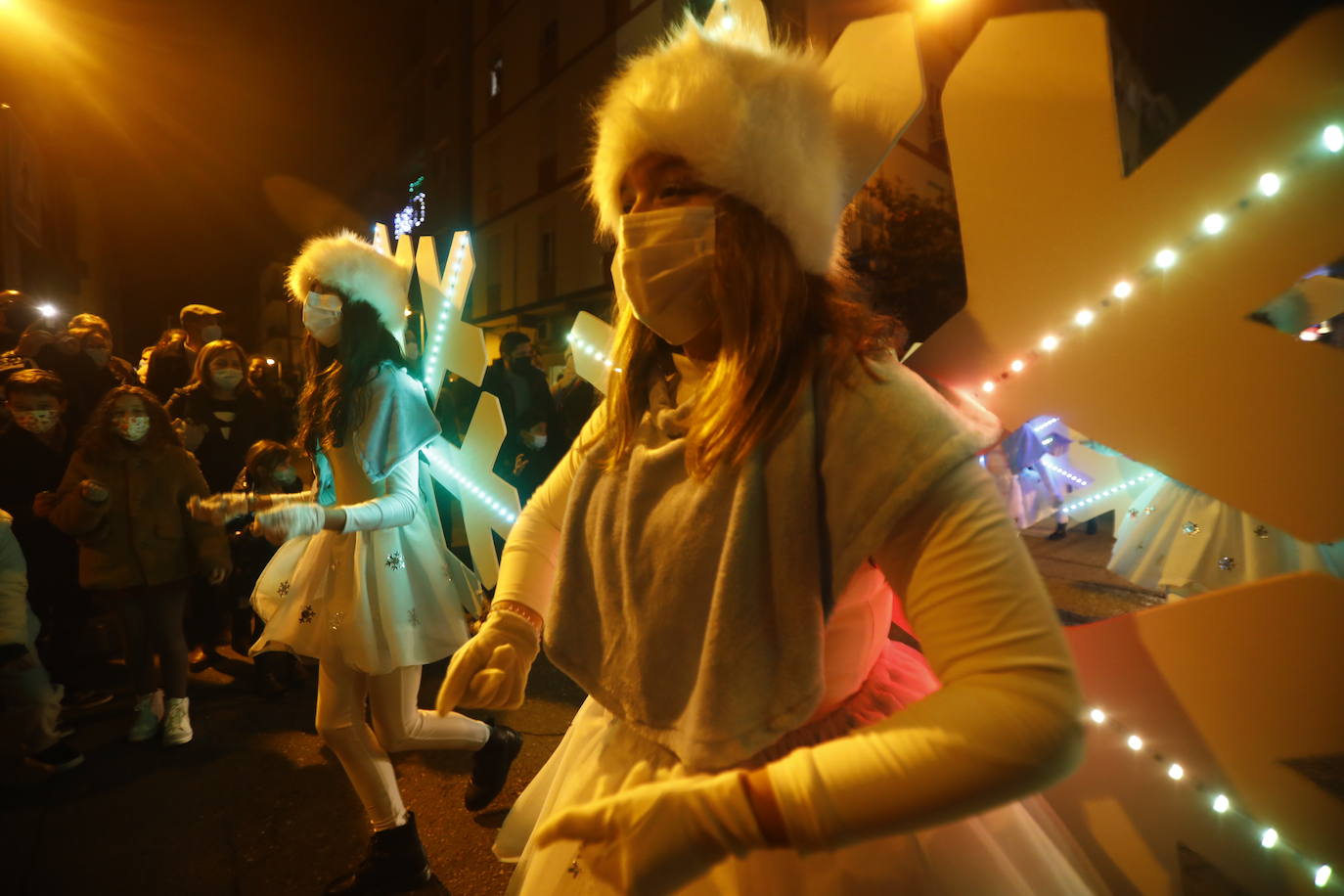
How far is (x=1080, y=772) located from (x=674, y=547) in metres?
0.92

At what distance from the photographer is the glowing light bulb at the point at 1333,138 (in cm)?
87

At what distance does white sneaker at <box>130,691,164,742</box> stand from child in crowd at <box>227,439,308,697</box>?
52 cm

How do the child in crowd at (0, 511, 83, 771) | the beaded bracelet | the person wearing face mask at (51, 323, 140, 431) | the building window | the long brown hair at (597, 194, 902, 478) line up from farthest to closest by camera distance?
the building window < the person wearing face mask at (51, 323, 140, 431) < the child in crowd at (0, 511, 83, 771) < the beaded bracelet < the long brown hair at (597, 194, 902, 478)

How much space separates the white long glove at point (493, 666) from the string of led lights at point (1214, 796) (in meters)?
1.09

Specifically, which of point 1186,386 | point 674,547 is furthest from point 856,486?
point 1186,386

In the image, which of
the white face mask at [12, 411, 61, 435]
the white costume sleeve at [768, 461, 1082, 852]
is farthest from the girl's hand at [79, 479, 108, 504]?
the white costume sleeve at [768, 461, 1082, 852]

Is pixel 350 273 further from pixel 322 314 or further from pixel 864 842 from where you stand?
pixel 864 842

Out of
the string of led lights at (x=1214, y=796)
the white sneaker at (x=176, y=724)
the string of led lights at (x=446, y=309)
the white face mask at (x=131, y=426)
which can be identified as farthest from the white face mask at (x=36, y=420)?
the string of led lights at (x=1214, y=796)

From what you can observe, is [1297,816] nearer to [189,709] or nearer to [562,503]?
[562,503]

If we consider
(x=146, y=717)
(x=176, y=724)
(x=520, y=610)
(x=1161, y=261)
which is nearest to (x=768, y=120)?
(x=1161, y=261)

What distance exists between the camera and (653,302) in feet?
3.92

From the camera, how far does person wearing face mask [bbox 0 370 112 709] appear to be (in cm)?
397

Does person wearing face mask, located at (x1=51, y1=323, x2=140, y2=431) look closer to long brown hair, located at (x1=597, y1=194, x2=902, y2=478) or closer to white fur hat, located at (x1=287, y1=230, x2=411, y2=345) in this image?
white fur hat, located at (x1=287, y1=230, x2=411, y2=345)

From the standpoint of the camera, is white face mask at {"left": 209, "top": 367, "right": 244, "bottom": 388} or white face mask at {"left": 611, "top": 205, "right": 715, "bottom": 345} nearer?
white face mask at {"left": 611, "top": 205, "right": 715, "bottom": 345}
